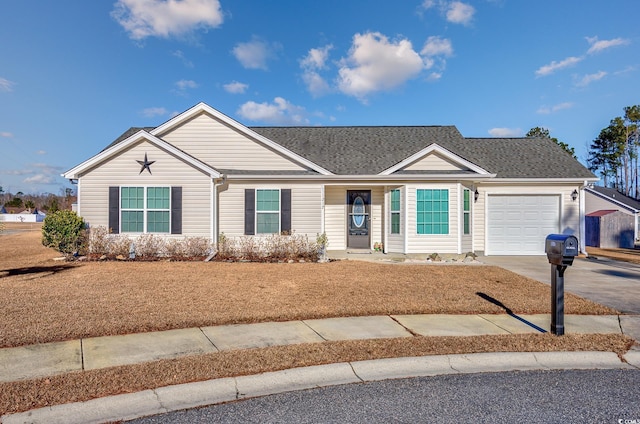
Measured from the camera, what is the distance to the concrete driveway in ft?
25.5

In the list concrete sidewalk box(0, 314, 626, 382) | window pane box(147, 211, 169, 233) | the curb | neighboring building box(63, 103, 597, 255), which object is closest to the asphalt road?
the curb

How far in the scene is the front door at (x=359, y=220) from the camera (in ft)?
49.3

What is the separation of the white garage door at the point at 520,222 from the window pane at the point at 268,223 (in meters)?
7.93

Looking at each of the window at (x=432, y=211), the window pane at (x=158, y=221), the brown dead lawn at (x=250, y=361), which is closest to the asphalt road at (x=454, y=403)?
the brown dead lawn at (x=250, y=361)

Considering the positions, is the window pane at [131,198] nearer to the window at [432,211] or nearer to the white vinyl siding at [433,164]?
the white vinyl siding at [433,164]

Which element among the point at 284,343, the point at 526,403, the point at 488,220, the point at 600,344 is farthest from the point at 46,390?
the point at 488,220

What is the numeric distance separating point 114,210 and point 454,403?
12244 millimetres

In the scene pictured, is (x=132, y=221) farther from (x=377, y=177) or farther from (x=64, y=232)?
(x=377, y=177)

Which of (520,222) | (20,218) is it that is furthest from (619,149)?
(20,218)

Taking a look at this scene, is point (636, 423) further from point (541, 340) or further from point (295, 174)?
point (295, 174)

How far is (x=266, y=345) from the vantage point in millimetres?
5023

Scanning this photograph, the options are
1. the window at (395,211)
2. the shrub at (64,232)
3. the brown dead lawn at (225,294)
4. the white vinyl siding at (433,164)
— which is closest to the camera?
the brown dead lawn at (225,294)

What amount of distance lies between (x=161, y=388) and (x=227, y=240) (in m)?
9.65

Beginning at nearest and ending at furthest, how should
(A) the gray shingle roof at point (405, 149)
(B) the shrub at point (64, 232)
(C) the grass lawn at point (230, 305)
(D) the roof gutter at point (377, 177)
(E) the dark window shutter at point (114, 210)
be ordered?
1. (C) the grass lawn at point (230, 305)
2. (B) the shrub at point (64, 232)
3. (E) the dark window shutter at point (114, 210)
4. (D) the roof gutter at point (377, 177)
5. (A) the gray shingle roof at point (405, 149)
